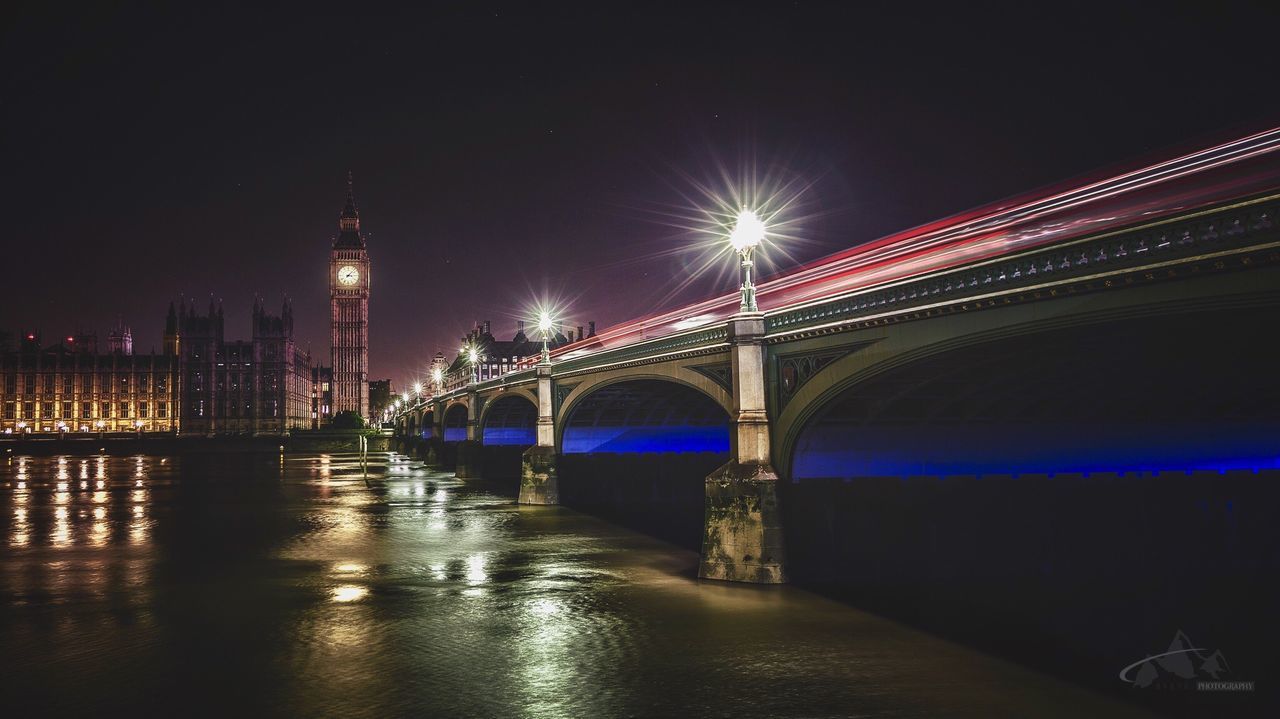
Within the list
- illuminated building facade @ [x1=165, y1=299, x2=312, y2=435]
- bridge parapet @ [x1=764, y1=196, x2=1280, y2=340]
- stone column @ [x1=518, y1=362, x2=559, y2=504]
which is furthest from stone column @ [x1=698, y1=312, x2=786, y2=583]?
illuminated building facade @ [x1=165, y1=299, x2=312, y2=435]

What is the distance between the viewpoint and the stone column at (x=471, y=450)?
189 feet

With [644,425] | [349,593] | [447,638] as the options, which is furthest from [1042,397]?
[644,425]

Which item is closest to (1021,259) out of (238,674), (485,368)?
(238,674)

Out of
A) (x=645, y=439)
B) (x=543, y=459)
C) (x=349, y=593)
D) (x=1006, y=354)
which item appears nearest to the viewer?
(x=1006, y=354)

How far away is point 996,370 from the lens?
2016 centimetres

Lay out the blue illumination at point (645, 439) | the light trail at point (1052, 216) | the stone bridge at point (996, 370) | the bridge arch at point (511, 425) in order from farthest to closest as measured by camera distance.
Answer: the bridge arch at point (511, 425)
the blue illumination at point (645, 439)
the light trail at point (1052, 216)
the stone bridge at point (996, 370)

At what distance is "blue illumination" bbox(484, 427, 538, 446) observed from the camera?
67500 mm

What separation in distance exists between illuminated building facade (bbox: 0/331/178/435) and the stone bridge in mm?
156565

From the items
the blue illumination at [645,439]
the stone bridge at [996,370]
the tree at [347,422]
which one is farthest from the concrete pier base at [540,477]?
the tree at [347,422]

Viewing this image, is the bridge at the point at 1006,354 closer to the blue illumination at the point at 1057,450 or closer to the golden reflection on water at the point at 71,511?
the blue illumination at the point at 1057,450

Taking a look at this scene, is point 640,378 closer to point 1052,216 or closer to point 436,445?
point 1052,216

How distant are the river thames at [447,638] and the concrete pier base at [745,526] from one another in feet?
1.50

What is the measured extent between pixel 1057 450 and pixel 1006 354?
15.1 metres

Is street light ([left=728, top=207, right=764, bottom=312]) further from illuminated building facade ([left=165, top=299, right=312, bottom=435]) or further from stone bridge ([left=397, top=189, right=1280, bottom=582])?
illuminated building facade ([left=165, top=299, right=312, bottom=435])
